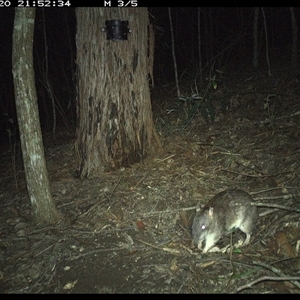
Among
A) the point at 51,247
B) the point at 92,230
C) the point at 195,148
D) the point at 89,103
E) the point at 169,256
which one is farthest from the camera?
the point at 195,148

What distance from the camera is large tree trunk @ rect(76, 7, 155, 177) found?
18.6ft

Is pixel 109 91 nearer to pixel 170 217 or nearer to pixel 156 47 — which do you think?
pixel 170 217

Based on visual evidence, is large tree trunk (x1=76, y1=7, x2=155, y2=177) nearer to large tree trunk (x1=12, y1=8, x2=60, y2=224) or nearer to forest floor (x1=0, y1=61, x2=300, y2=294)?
forest floor (x1=0, y1=61, x2=300, y2=294)

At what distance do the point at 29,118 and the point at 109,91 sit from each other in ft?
5.55

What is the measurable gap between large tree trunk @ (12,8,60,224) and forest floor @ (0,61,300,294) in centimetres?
34

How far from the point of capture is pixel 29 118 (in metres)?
4.47

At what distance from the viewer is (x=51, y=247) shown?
4395mm

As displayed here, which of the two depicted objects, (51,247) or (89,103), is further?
(89,103)

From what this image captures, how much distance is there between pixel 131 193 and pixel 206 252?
167 centimetres

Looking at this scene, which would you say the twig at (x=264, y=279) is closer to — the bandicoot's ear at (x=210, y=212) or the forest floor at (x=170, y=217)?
the forest floor at (x=170, y=217)

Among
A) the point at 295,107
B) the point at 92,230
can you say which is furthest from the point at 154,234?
the point at 295,107

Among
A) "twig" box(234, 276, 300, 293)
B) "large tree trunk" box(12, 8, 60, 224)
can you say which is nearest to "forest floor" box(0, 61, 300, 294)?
"twig" box(234, 276, 300, 293)

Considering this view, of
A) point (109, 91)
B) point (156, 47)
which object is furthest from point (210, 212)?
point (156, 47)

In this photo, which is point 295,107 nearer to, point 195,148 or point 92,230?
point 195,148
